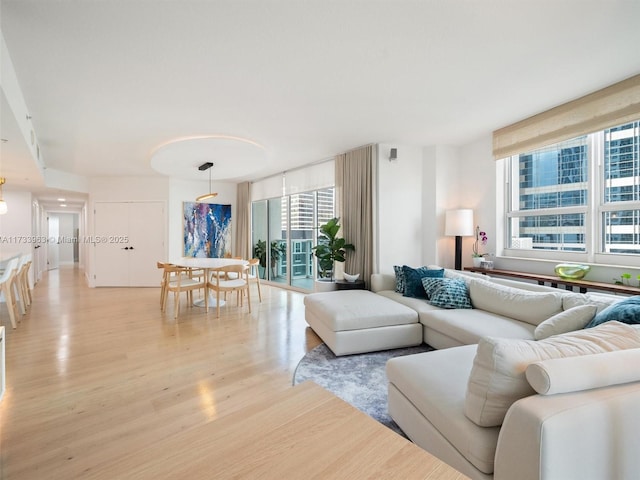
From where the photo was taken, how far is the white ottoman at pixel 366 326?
2982mm

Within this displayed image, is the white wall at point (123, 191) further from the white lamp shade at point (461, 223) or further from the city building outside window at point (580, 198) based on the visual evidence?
the city building outside window at point (580, 198)

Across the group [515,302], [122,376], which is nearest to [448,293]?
[515,302]

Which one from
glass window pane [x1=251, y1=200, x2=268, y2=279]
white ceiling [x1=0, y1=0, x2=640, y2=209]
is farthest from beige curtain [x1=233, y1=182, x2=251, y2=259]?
white ceiling [x1=0, y1=0, x2=640, y2=209]

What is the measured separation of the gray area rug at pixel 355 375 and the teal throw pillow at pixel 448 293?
0.50m

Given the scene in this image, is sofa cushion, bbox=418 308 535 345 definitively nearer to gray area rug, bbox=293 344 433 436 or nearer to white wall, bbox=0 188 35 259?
gray area rug, bbox=293 344 433 436

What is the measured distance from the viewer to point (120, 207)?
7.00 metres

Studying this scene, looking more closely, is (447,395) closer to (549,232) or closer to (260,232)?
(549,232)

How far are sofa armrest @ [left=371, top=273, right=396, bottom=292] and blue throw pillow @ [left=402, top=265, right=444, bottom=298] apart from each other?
40 centimetres

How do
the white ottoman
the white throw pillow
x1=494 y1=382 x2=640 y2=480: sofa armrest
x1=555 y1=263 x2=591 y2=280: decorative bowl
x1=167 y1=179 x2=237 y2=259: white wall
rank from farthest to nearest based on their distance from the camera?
x1=167 y1=179 x2=237 y2=259: white wall < x1=555 y1=263 x2=591 y2=280: decorative bowl < the white ottoman < the white throw pillow < x1=494 y1=382 x2=640 y2=480: sofa armrest

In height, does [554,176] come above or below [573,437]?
above

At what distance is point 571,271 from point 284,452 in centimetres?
381

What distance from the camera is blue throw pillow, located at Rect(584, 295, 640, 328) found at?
1739 millimetres

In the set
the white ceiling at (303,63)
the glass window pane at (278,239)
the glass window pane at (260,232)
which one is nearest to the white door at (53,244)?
the glass window pane at (260,232)

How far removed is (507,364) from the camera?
3.98 feet
